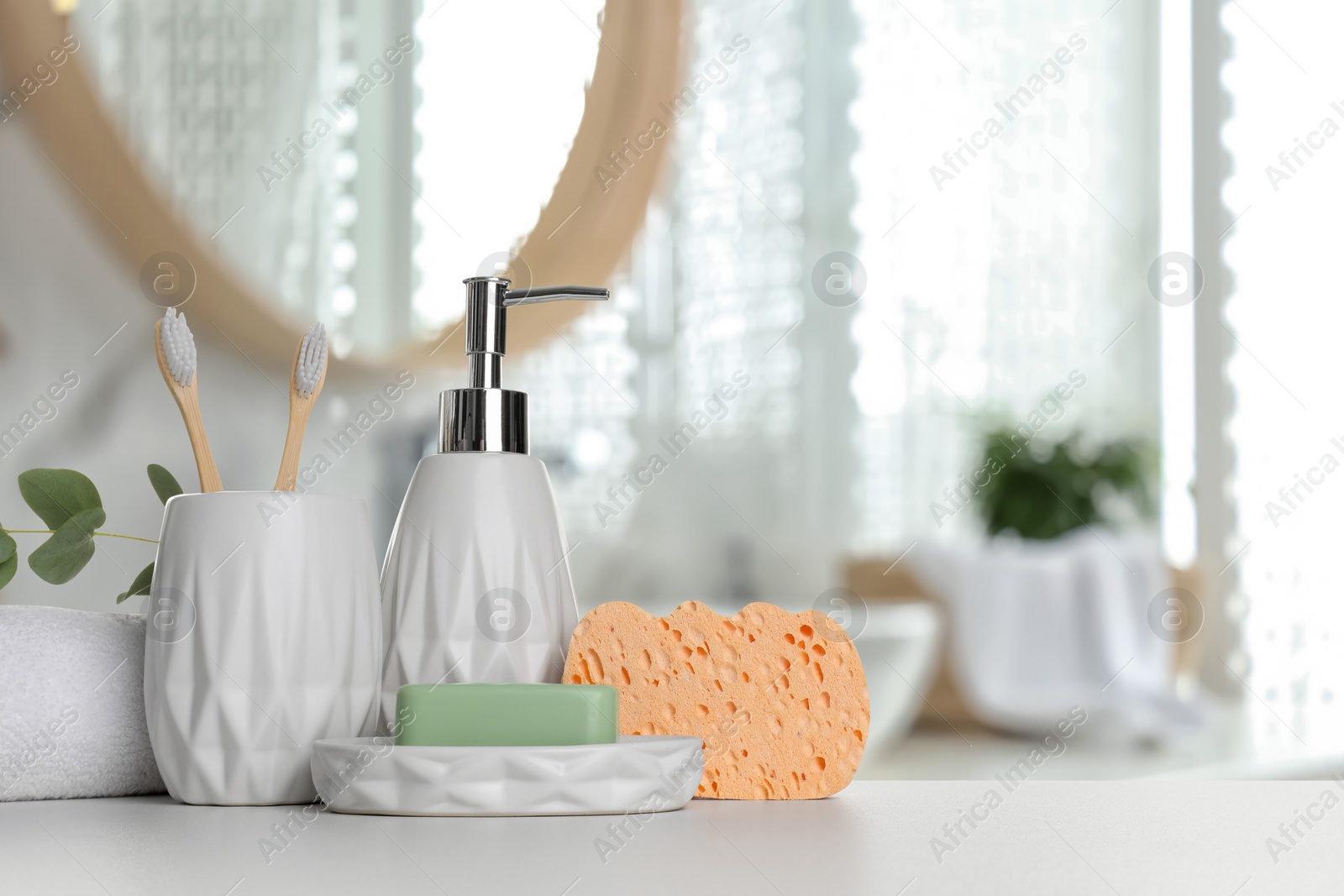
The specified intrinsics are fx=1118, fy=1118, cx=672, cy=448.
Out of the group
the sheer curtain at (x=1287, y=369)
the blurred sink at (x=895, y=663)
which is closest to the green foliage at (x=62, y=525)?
the blurred sink at (x=895, y=663)

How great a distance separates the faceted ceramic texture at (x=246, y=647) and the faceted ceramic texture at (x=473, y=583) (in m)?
0.03

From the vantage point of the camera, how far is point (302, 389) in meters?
0.44

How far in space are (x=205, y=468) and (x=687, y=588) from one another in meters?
0.81

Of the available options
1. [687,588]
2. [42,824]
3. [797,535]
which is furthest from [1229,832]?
[797,535]

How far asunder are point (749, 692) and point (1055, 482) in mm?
1093

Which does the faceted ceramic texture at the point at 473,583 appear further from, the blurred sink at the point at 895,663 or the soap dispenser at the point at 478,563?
the blurred sink at the point at 895,663

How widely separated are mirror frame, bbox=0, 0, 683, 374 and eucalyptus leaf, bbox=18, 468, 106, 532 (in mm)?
251

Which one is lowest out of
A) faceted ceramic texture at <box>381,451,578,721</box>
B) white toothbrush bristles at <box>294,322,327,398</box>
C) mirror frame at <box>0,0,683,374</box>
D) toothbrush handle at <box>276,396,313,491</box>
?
faceted ceramic texture at <box>381,451,578,721</box>

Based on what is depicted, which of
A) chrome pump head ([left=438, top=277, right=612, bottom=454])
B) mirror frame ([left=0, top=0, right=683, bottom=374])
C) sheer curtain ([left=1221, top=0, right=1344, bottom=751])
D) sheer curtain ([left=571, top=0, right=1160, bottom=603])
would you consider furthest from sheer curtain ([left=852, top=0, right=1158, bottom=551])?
chrome pump head ([left=438, top=277, right=612, bottom=454])

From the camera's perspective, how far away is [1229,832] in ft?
1.13

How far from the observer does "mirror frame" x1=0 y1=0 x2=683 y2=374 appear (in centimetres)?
70

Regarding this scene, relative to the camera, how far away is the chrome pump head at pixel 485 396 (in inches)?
17.7

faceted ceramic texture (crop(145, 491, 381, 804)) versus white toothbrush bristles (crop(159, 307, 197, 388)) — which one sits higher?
white toothbrush bristles (crop(159, 307, 197, 388))

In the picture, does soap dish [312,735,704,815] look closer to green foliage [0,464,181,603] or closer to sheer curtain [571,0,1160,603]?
green foliage [0,464,181,603]
